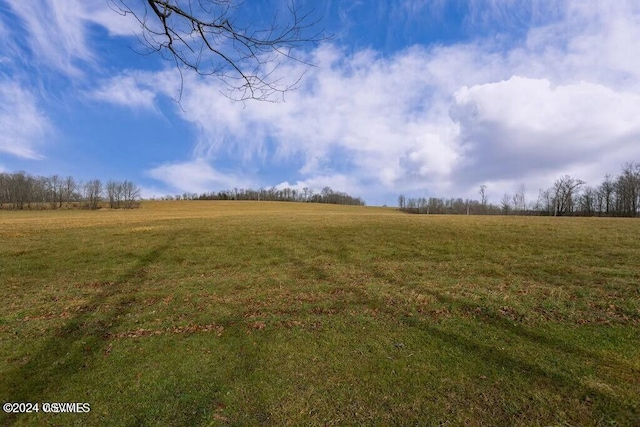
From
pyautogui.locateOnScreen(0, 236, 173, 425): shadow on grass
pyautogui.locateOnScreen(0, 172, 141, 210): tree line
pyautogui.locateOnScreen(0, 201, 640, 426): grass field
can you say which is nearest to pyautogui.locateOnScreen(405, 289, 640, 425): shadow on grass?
pyautogui.locateOnScreen(0, 201, 640, 426): grass field

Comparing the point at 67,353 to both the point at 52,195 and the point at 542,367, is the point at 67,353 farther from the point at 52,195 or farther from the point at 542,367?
the point at 52,195

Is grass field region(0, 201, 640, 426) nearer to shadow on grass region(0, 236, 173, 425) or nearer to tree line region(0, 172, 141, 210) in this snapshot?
shadow on grass region(0, 236, 173, 425)

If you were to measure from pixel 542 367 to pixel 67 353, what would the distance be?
834cm

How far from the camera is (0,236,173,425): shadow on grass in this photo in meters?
4.78

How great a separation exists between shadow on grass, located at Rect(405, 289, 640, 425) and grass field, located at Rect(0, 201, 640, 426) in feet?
0.10

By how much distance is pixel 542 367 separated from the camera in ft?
17.0

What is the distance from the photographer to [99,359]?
19.0 ft

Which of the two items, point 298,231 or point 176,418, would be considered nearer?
point 176,418

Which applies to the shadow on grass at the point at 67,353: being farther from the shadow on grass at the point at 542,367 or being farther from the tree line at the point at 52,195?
the tree line at the point at 52,195

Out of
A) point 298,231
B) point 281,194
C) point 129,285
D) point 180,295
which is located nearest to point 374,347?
point 180,295

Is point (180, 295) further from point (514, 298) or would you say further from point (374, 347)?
point (514, 298)

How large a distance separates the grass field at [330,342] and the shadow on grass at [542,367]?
32mm

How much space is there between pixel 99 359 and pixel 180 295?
4159 mm

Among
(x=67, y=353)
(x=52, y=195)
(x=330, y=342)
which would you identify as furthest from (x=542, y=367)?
(x=52, y=195)
